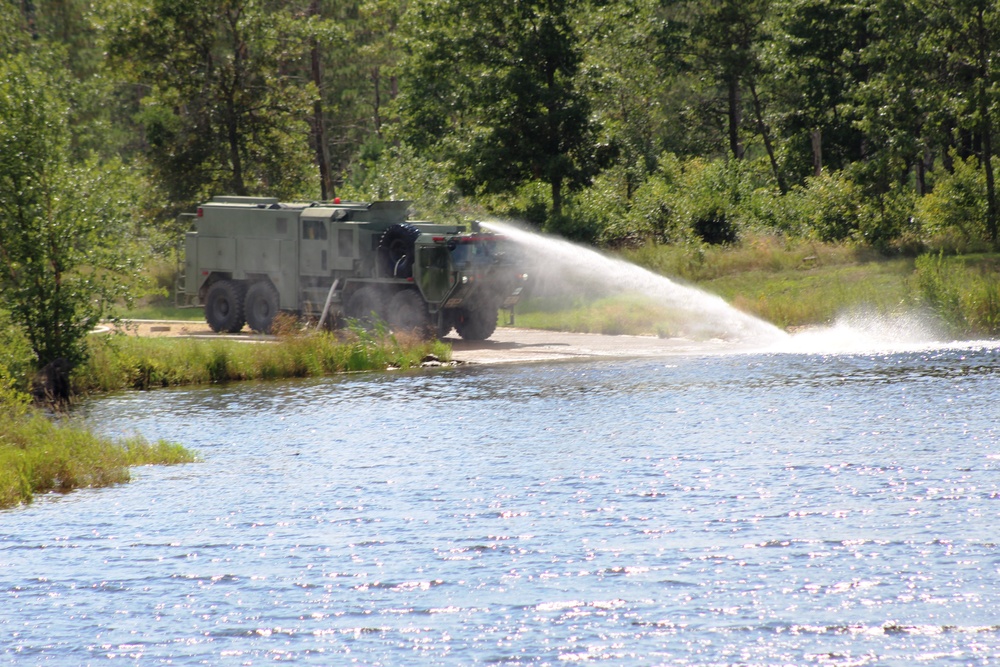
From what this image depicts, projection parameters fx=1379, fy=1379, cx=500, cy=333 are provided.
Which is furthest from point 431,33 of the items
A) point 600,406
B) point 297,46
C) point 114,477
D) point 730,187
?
point 114,477

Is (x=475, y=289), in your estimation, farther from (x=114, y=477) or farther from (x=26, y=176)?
(x=114, y=477)

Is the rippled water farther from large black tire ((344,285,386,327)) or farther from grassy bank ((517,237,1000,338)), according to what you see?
grassy bank ((517,237,1000,338))

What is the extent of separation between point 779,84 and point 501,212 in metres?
12.8

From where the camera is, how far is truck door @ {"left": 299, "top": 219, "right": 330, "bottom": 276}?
109ft

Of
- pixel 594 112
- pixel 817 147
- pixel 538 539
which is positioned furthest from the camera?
pixel 817 147

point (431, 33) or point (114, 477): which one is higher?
point (431, 33)

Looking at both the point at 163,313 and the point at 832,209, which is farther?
the point at 832,209

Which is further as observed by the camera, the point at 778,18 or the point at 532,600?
the point at 778,18

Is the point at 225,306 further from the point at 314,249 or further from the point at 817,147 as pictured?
the point at 817,147

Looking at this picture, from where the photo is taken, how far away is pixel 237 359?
2897 cm

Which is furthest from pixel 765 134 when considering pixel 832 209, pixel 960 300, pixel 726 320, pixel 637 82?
pixel 960 300

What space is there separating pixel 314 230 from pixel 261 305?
3.03m

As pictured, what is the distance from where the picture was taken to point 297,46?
46094 mm

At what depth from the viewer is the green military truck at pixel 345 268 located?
3169cm
